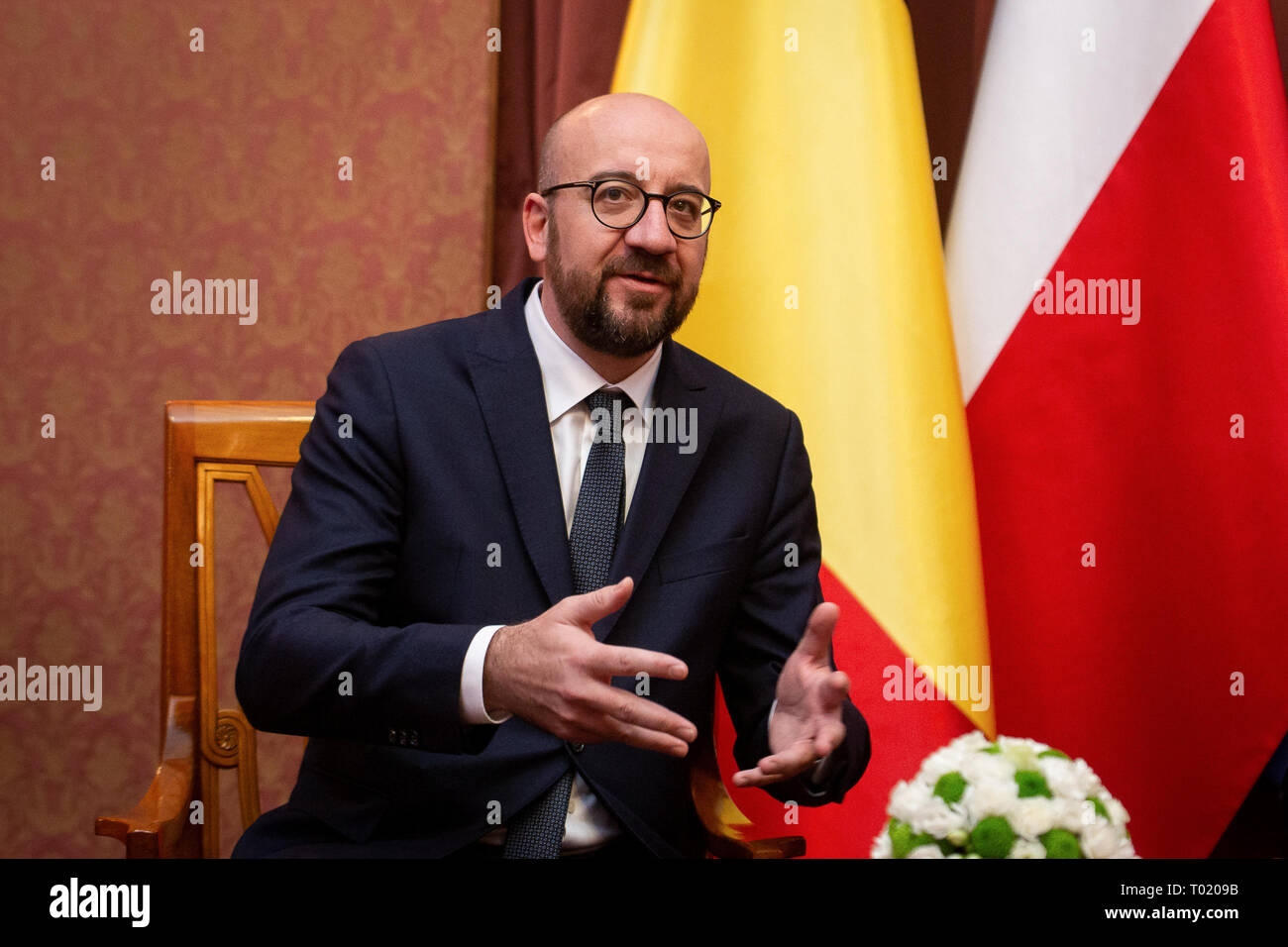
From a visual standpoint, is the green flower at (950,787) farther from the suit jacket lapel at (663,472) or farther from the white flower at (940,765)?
the suit jacket lapel at (663,472)

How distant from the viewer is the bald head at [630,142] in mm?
1495

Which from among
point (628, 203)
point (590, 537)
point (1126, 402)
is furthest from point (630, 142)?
point (1126, 402)

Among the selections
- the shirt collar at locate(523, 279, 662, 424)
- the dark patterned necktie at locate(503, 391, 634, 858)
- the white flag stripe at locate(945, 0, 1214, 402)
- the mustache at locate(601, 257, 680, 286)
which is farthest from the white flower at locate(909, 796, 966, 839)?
the white flag stripe at locate(945, 0, 1214, 402)

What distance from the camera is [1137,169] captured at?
6.61 ft

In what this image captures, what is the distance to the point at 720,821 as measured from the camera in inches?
58.1

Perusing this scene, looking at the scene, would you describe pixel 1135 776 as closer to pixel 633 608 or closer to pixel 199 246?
pixel 633 608

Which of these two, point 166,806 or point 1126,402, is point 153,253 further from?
point 1126,402

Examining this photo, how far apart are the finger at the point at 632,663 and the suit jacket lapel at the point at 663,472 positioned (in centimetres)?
33

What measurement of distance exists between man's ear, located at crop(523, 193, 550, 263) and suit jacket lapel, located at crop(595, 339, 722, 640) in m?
0.25

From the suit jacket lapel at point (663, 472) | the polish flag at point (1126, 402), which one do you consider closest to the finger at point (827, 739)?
the suit jacket lapel at point (663, 472)

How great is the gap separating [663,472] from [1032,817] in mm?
665

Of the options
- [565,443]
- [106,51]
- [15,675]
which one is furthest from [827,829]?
[106,51]

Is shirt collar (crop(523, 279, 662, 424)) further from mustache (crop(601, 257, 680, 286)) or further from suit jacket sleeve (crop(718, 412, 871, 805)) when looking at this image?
suit jacket sleeve (crop(718, 412, 871, 805))
